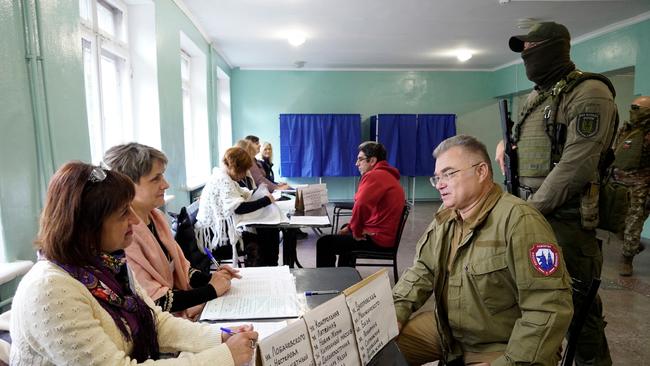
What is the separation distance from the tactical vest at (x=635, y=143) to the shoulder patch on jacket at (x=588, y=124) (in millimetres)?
2619

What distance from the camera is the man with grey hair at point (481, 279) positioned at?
1.18 m

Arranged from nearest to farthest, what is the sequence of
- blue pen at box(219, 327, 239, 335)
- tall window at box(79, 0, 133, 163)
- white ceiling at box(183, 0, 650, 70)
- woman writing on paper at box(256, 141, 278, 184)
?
blue pen at box(219, 327, 239, 335) < tall window at box(79, 0, 133, 163) < white ceiling at box(183, 0, 650, 70) < woman writing on paper at box(256, 141, 278, 184)

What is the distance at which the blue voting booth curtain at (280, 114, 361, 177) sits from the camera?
7.82m

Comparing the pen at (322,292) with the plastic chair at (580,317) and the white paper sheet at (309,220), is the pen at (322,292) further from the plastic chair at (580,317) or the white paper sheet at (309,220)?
the white paper sheet at (309,220)

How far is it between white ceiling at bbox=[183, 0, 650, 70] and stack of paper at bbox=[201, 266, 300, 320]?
3.36 metres

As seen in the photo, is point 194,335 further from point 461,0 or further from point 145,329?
point 461,0

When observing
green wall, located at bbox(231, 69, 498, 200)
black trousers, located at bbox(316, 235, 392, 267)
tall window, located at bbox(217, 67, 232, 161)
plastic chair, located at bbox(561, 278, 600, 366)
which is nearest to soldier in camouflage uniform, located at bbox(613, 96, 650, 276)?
black trousers, located at bbox(316, 235, 392, 267)

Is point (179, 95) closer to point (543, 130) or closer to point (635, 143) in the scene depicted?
point (543, 130)

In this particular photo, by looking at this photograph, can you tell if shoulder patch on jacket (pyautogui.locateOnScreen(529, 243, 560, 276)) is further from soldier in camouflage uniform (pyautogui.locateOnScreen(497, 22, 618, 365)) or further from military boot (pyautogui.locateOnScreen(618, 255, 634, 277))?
military boot (pyautogui.locateOnScreen(618, 255, 634, 277))

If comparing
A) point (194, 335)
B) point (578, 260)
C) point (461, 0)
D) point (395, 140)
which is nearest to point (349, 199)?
point (395, 140)

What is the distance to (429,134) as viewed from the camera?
26.2 feet

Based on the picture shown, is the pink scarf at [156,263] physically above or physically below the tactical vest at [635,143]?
below

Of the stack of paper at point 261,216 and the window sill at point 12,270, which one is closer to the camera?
the window sill at point 12,270

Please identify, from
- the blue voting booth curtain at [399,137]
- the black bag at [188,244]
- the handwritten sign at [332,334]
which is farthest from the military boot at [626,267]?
the blue voting booth curtain at [399,137]
